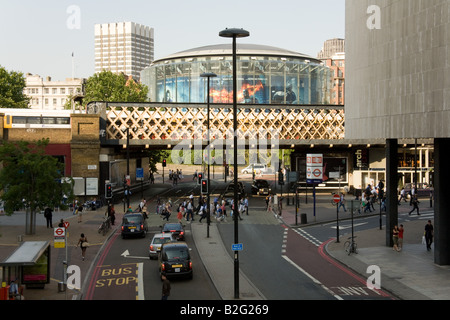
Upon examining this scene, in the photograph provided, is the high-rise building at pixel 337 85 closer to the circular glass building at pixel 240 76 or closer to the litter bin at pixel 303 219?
the circular glass building at pixel 240 76

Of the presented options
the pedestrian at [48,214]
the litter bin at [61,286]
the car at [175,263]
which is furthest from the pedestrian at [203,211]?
the litter bin at [61,286]

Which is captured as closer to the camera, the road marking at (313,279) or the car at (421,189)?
the road marking at (313,279)

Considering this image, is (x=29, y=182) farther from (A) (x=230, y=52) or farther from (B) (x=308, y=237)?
(A) (x=230, y=52)

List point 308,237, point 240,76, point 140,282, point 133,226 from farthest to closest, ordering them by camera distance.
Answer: point 240,76
point 308,237
point 133,226
point 140,282

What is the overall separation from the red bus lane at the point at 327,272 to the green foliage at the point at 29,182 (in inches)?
652

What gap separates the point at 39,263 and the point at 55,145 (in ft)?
118

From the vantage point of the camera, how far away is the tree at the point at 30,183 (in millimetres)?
38781

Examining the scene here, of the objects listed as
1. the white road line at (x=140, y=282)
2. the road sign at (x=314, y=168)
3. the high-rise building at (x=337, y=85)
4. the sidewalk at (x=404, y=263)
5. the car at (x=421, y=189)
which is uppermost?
the high-rise building at (x=337, y=85)

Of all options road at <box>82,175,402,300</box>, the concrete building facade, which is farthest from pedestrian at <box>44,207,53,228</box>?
the concrete building facade

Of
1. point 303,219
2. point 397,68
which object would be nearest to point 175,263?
point 397,68

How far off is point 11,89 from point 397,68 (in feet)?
263

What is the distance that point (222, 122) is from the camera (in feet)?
210

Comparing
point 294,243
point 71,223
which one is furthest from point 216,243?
point 71,223

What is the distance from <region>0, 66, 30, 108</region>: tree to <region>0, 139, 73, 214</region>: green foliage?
187 feet
